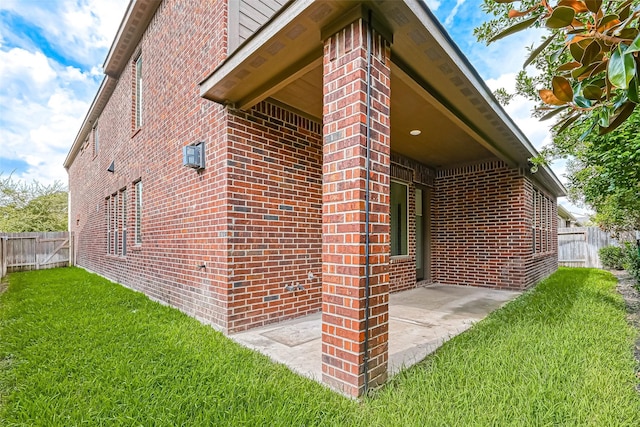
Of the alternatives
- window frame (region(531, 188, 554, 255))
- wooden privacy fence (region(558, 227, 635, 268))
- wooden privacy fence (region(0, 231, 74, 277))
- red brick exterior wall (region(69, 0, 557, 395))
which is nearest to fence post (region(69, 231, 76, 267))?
wooden privacy fence (region(0, 231, 74, 277))

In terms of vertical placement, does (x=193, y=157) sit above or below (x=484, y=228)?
above

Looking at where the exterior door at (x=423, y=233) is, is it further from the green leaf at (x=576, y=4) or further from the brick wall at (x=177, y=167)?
the green leaf at (x=576, y=4)

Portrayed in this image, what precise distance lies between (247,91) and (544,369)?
386 cm

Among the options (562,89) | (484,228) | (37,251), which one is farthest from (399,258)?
(37,251)

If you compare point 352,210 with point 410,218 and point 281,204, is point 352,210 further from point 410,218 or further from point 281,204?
point 410,218

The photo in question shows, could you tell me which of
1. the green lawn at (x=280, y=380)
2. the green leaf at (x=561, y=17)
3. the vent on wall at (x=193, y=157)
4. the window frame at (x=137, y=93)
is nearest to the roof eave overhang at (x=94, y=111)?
the window frame at (x=137, y=93)

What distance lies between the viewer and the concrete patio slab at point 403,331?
3.00m

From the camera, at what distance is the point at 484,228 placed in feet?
23.6

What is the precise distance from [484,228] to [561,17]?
22.5 ft

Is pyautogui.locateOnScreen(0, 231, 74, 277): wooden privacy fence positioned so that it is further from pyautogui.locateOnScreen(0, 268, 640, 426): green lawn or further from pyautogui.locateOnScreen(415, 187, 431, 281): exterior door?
pyautogui.locateOnScreen(415, 187, 431, 281): exterior door

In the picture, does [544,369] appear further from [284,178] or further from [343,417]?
[284,178]

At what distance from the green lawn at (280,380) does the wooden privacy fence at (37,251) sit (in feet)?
33.9

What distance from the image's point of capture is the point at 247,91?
3.63 metres

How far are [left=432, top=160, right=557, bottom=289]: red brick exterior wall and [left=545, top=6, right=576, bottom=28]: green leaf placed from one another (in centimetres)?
661
